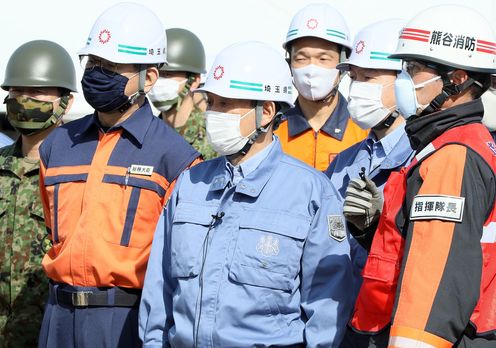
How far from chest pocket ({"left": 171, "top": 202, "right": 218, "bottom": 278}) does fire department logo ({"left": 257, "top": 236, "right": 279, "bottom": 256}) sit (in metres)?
0.25

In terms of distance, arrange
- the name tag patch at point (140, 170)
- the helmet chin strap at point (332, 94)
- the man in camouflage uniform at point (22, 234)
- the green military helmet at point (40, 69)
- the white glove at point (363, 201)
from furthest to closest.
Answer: the green military helmet at point (40, 69), the helmet chin strap at point (332, 94), the man in camouflage uniform at point (22, 234), the name tag patch at point (140, 170), the white glove at point (363, 201)

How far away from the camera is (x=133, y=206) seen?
188 inches

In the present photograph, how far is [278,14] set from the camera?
8500mm

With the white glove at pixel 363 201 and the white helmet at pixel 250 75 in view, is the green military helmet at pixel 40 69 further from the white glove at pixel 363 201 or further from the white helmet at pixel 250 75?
the white glove at pixel 363 201

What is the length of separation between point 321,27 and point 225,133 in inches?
71.8

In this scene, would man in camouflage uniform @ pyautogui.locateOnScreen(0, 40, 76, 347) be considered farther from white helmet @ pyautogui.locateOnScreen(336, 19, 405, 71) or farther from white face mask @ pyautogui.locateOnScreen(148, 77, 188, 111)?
white helmet @ pyautogui.locateOnScreen(336, 19, 405, 71)

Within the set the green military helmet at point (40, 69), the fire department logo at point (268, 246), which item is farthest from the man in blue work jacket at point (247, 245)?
the green military helmet at point (40, 69)

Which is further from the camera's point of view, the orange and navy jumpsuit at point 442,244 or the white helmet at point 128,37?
the white helmet at point 128,37

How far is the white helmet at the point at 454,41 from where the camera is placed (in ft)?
12.0

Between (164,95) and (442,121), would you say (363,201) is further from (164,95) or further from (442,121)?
(164,95)

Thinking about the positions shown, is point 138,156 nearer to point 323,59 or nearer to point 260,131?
point 260,131

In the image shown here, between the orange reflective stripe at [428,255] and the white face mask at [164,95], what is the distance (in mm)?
3873

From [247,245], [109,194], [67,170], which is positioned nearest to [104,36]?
[67,170]

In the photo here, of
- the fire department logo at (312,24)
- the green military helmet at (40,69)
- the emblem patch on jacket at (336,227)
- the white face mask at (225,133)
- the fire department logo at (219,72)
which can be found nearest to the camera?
the emblem patch on jacket at (336,227)
